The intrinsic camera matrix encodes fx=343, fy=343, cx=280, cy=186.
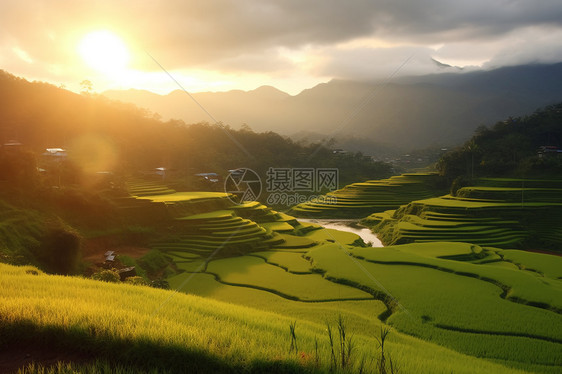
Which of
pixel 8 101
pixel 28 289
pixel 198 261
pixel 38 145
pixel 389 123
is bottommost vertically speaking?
pixel 198 261

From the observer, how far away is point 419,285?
11719 mm

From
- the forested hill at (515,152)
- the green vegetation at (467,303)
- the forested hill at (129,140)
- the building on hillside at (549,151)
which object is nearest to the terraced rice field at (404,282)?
the green vegetation at (467,303)

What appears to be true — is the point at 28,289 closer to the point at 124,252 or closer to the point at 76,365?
the point at 76,365

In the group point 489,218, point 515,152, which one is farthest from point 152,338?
point 515,152

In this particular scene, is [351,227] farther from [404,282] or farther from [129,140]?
[129,140]

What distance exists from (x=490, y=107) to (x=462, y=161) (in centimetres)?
14622

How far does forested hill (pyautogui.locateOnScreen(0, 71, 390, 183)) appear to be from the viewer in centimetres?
3959

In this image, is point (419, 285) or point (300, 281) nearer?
point (419, 285)

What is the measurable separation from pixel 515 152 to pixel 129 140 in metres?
50.5

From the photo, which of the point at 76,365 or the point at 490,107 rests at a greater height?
the point at 490,107

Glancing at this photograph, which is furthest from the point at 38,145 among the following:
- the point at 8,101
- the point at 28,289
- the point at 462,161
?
the point at 462,161

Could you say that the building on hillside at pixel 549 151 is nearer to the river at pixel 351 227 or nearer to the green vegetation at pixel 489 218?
the green vegetation at pixel 489 218

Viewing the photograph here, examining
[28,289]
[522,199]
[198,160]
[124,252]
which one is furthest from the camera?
[198,160]

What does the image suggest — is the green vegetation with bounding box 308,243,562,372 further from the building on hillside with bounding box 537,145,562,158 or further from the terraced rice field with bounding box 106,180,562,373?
the building on hillside with bounding box 537,145,562,158
